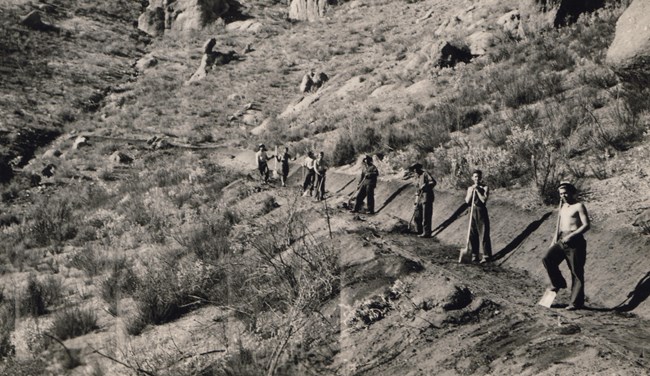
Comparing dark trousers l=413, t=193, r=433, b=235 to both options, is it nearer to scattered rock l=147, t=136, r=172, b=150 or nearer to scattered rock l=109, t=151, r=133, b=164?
scattered rock l=109, t=151, r=133, b=164

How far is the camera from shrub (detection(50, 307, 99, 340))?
780cm

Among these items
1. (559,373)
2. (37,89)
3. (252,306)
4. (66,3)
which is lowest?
(252,306)

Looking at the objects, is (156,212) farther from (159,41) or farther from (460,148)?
(159,41)

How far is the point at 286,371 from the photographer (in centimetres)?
520

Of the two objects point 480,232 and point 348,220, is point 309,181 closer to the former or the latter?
point 348,220

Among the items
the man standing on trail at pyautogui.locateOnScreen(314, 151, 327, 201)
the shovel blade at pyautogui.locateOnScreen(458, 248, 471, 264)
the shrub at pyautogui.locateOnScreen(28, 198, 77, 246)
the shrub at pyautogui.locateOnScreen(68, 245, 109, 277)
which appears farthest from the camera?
the shrub at pyautogui.locateOnScreen(28, 198, 77, 246)

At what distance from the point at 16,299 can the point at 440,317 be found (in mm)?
8675

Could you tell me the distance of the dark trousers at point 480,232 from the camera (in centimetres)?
835

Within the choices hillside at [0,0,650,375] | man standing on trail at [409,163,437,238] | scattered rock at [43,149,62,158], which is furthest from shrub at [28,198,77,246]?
man standing on trail at [409,163,437,238]

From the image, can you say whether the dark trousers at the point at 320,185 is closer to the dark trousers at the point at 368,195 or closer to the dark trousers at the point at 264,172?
the dark trousers at the point at 368,195

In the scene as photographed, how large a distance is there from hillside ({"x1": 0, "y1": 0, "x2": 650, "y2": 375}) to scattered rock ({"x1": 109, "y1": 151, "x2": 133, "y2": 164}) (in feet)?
0.54

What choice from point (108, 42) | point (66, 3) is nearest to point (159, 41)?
point (108, 42)

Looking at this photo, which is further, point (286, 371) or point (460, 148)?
point (460, 148)

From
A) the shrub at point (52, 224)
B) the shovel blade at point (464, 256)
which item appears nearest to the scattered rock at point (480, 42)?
the shovel blade at point (464, 256)
